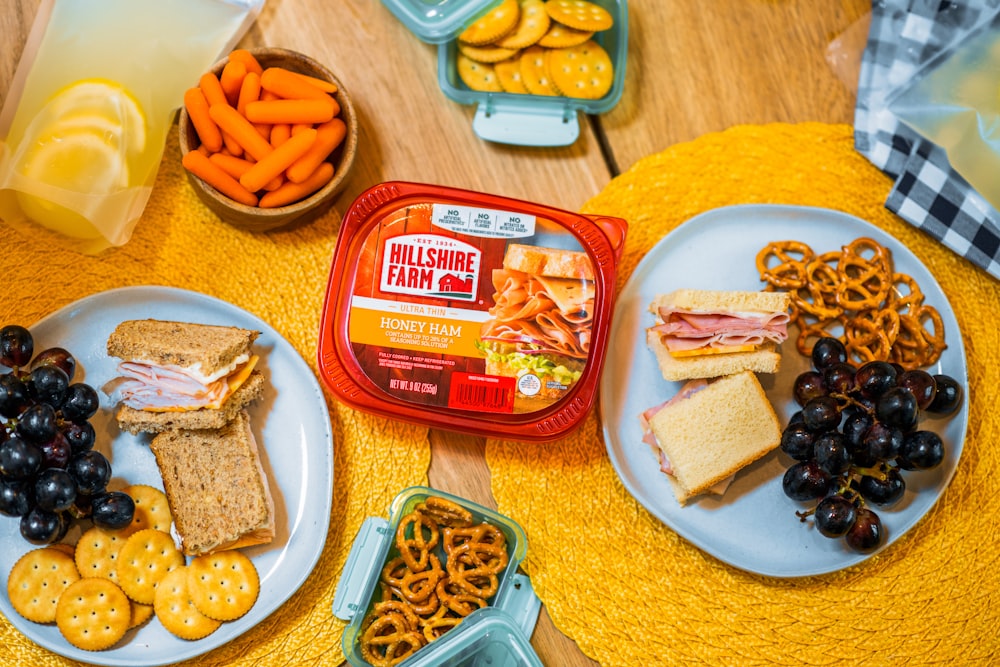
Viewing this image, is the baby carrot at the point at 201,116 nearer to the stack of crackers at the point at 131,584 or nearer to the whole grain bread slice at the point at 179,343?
the whole grain bread slice at the point at 179,343

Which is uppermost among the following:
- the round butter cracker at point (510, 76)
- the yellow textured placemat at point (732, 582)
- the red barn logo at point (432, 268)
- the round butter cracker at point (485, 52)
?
the round butter cracker at point (485, 52)

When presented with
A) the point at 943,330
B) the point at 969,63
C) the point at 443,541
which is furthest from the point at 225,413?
the point at 969,63

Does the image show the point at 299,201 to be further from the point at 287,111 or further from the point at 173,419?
the point at 173,419

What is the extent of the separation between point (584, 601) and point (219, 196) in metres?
0.86

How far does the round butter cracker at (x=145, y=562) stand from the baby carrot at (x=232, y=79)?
684mm

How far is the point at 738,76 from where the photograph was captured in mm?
1491

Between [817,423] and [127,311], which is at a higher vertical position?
[127,311]

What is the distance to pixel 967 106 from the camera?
139 centimetres

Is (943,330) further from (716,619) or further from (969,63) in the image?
(716,619)

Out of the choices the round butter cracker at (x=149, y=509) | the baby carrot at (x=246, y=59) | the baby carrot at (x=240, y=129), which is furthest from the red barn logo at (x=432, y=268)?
the round butter cracker at (x=149, y=509)

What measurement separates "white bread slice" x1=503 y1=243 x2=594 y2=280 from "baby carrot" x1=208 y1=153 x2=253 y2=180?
0.43m

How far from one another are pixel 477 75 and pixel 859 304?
0.74m

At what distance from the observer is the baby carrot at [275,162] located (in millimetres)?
1276

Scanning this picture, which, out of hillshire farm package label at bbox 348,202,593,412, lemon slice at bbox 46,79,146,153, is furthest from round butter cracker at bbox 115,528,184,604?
lemon slice at bbox 46,79,146,153
